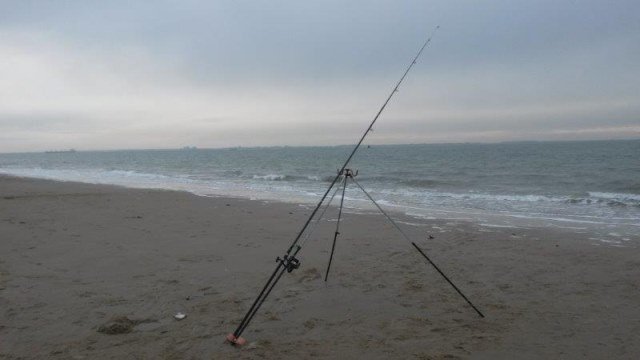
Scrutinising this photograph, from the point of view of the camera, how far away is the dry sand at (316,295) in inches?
152

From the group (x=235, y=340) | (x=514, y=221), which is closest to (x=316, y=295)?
(x=235, y=340)

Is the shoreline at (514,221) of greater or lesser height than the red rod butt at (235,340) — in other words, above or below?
below

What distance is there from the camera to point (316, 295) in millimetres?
5191

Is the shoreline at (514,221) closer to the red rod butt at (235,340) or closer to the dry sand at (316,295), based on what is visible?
the dry sand at (316,295)

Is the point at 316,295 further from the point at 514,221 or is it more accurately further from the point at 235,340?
the point at 514,221

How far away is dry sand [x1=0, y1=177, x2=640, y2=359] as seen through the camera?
3.85 metres

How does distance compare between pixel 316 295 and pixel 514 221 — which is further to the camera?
pixel 514 221

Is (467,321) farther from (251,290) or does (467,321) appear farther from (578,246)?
(578,246)

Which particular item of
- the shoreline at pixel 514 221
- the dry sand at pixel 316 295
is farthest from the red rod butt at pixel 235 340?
the shoreline at pixel 514 221

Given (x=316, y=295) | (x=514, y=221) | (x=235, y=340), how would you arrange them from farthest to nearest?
1. (x=514, y=221)
2. (x=316, y=295)
3. (x=235, y=340)

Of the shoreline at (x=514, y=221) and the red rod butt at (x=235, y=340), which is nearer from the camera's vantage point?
the red rod butt at (x=235, y=340)

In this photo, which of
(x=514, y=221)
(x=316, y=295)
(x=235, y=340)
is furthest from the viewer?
(x=514, y=221)

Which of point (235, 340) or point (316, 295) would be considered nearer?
point (235, 340)

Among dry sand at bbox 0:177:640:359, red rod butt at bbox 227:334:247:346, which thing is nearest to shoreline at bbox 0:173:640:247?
dry sand at bbox 0:177:640:359
